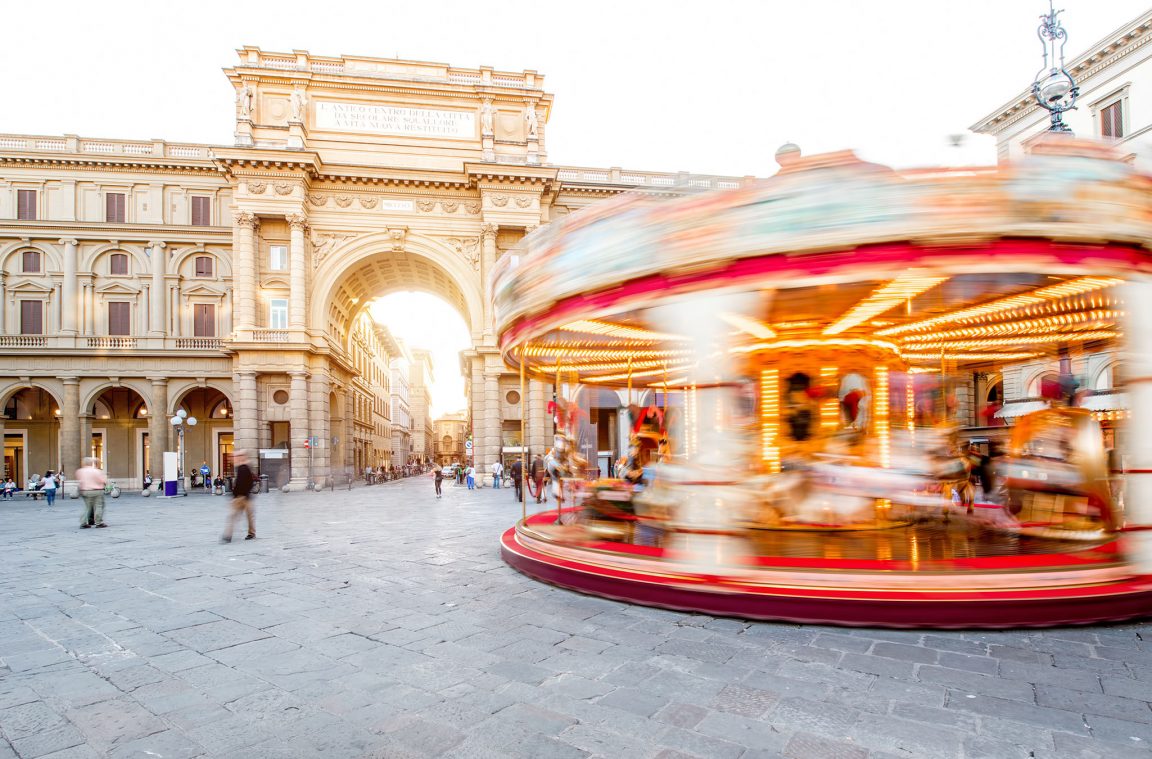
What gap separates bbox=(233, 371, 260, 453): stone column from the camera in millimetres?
28375

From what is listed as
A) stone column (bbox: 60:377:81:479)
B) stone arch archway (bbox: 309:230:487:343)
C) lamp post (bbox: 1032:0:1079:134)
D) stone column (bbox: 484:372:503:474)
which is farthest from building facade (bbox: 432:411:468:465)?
lamp post (bbox: 1032:0:1079:134)

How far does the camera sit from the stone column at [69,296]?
108 feet

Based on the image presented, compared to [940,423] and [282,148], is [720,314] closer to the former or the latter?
[940,423]

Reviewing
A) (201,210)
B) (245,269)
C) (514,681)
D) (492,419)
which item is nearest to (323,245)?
(245,269)

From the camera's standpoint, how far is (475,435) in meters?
30.2

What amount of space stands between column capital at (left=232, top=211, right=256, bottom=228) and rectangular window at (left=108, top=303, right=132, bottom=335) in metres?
10.4

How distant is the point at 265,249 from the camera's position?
29.9 m

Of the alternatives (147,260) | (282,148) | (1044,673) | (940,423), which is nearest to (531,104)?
(282,148)

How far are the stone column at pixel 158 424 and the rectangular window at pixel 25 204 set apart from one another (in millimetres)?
10814

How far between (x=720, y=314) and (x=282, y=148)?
29756 mm

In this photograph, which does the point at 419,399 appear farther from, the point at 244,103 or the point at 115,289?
the point at 244,103

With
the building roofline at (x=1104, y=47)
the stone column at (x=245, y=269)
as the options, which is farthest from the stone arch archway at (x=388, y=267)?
the building roofline at (x=1104, y=47)

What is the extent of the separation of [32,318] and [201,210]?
33.8 ft

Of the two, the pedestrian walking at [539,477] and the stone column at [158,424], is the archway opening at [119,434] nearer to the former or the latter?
the stone column at [158,424]
